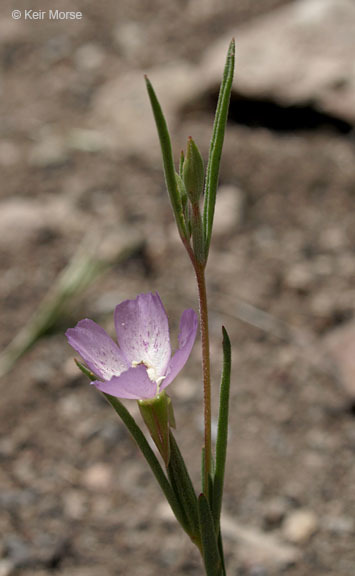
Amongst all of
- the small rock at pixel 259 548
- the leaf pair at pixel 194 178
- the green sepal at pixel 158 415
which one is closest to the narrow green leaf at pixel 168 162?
the leaf pair at pixel 194 178

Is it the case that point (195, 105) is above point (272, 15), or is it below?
below

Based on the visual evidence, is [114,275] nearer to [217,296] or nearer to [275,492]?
[217,296]

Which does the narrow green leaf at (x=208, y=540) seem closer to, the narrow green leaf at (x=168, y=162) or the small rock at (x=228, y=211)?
the narrow green leaf at (x=168, y=162)

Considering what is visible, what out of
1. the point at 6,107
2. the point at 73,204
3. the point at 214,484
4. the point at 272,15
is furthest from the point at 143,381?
the point at 272,15

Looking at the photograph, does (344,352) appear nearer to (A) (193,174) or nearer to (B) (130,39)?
(A) (193,174)

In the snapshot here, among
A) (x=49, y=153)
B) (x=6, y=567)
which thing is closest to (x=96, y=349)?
(x=6, y=567)

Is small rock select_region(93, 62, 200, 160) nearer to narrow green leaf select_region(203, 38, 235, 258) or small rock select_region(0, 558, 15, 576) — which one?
small rock select_region(0, 558, 15, 576)
